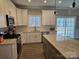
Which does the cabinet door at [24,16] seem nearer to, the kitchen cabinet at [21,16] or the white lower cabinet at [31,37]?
the kitchen cabinet at [21,16]

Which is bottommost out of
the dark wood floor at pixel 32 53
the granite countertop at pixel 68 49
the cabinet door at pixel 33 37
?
the dark wood floor at pixel 32 53

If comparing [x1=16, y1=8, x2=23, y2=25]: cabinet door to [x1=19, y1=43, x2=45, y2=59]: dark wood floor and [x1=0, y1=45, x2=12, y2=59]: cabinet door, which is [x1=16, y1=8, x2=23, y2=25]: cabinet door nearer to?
[x1=19, y1=43, x2=45, y2=59]: dark wood floor

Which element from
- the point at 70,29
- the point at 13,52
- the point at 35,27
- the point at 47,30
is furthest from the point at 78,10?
the point at 13,52

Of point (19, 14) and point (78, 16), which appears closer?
point (19, 14)

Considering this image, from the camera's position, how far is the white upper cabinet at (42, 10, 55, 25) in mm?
8367

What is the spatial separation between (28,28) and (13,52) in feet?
17.3

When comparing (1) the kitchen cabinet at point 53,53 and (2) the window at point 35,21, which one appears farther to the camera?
(2) the window at point 35,21

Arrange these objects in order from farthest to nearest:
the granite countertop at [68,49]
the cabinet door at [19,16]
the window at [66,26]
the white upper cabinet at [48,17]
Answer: the window at [66,26]
the white upper cabinet at [48,17]
the cabinet door at [19,16]
the granite countertop at [68,49]

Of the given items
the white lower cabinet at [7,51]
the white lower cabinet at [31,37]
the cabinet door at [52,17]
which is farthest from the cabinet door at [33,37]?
the white lower cabinet at [7,51]

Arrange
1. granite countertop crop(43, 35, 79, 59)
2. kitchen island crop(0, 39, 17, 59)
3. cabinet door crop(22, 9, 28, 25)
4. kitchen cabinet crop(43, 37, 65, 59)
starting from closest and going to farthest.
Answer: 1. granite countertop crop(43, 35, 79, 59)
2. kitchen cabinet crop(43, 37, 65, 59)
3. kitchen island crop(0, 39, 17, 59)
4. cabinet door crop(22, 9, 28, 25)

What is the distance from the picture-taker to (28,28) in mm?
8703

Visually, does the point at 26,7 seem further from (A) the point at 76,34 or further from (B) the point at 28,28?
(A) the point at 76,34

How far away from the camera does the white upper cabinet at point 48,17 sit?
8367 mm

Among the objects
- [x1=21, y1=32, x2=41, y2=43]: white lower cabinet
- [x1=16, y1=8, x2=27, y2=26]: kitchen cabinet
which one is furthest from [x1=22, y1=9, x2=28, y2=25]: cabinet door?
[x1=21, y1=32, x2=41, y2=43]: white lower cabinet
